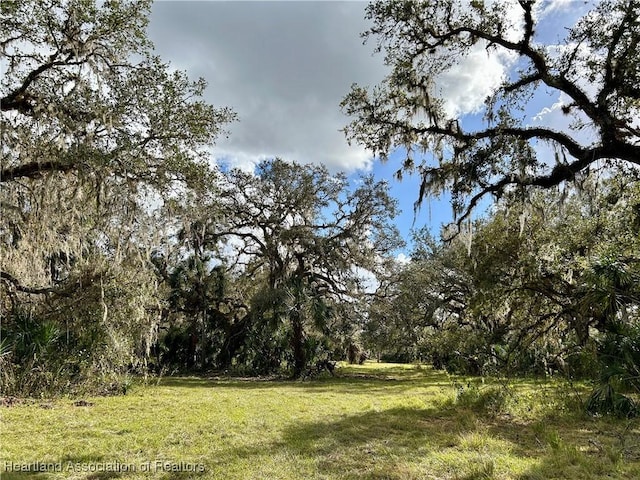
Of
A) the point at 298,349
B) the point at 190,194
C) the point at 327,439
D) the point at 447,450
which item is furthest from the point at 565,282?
the point at 298,349

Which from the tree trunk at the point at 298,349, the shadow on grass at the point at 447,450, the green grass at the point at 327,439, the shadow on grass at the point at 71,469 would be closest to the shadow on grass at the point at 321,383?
the tree trunk at the point at 298,349

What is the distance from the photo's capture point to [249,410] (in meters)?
6.96

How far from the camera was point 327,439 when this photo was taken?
198 inches

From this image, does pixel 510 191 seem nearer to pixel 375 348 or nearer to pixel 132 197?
pixel 132 197

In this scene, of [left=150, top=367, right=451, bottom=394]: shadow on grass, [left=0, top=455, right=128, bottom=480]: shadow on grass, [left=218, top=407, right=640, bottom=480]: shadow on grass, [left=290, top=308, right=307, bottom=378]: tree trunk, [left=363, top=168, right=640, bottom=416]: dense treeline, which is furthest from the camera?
[left=290, top=308, right=307, bottom=378]: tree trunk

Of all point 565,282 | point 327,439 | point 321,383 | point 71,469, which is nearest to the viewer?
point 71,469

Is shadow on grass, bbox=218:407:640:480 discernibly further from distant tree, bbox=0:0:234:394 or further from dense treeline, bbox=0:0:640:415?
distant tree, bbox=0:0:234:394

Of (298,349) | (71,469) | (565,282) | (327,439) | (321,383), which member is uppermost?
(565,282)

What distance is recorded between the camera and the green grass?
377 centimetres

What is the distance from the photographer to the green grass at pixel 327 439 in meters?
3.77

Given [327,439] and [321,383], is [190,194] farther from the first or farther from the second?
[321,383]

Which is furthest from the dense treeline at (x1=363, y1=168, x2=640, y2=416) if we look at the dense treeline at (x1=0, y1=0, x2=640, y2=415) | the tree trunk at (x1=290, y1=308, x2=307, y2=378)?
the tree trunk at (x1=290, y1=308, x2=307, y2=378)

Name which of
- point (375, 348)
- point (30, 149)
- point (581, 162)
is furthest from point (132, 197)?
point (375, 348)

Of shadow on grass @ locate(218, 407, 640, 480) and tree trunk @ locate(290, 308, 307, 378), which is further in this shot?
tree trunk @ locate(290, 308, 307, 378)
